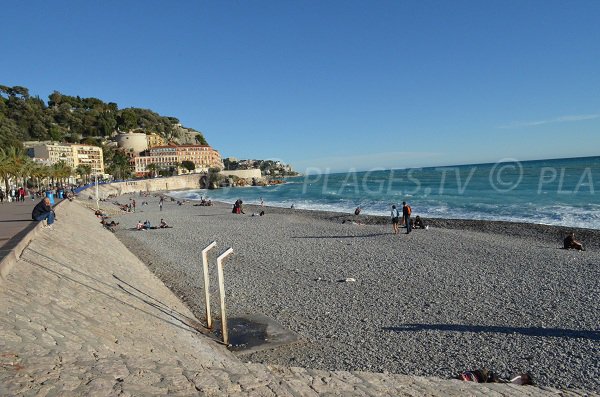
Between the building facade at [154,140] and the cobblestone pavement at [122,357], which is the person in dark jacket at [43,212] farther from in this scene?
the building facade at [154,140]

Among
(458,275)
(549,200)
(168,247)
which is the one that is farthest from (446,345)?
(549,200)

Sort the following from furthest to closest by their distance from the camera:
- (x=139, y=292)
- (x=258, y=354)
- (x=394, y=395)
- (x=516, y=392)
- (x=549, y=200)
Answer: (x=549, y=200)
(x=139, y=292)
(x=258, y=354)
(x=516, y=392)
(x=394, y=395)

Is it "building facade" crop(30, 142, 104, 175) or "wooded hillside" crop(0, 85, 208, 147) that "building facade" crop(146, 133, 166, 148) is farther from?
"building facade" crop(30, 142, 104, 175)

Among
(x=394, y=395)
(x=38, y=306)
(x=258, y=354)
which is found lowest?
(x=258, y=354)

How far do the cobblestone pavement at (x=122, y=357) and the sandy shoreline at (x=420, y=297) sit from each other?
44.3 inches

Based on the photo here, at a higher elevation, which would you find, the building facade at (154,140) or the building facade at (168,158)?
the building facade at (154,140)

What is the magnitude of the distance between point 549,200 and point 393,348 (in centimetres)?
3422

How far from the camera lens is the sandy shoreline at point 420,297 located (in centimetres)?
633

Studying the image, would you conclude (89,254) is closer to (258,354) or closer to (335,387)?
(258,354)

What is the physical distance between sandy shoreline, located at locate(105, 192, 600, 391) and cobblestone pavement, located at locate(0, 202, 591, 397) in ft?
3.69

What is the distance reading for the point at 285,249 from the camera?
1597 centimetres

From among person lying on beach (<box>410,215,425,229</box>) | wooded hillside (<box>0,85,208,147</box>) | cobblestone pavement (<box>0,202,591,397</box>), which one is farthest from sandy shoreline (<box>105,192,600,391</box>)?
wooded hillside (<box>0,85,208,147</box>)

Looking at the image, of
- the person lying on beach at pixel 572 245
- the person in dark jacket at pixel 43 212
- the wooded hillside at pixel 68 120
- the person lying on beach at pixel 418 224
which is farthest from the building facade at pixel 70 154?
the person lying on beach at pixel 572 245

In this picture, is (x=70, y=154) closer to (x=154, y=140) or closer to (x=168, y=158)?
(x=168, y=158)
